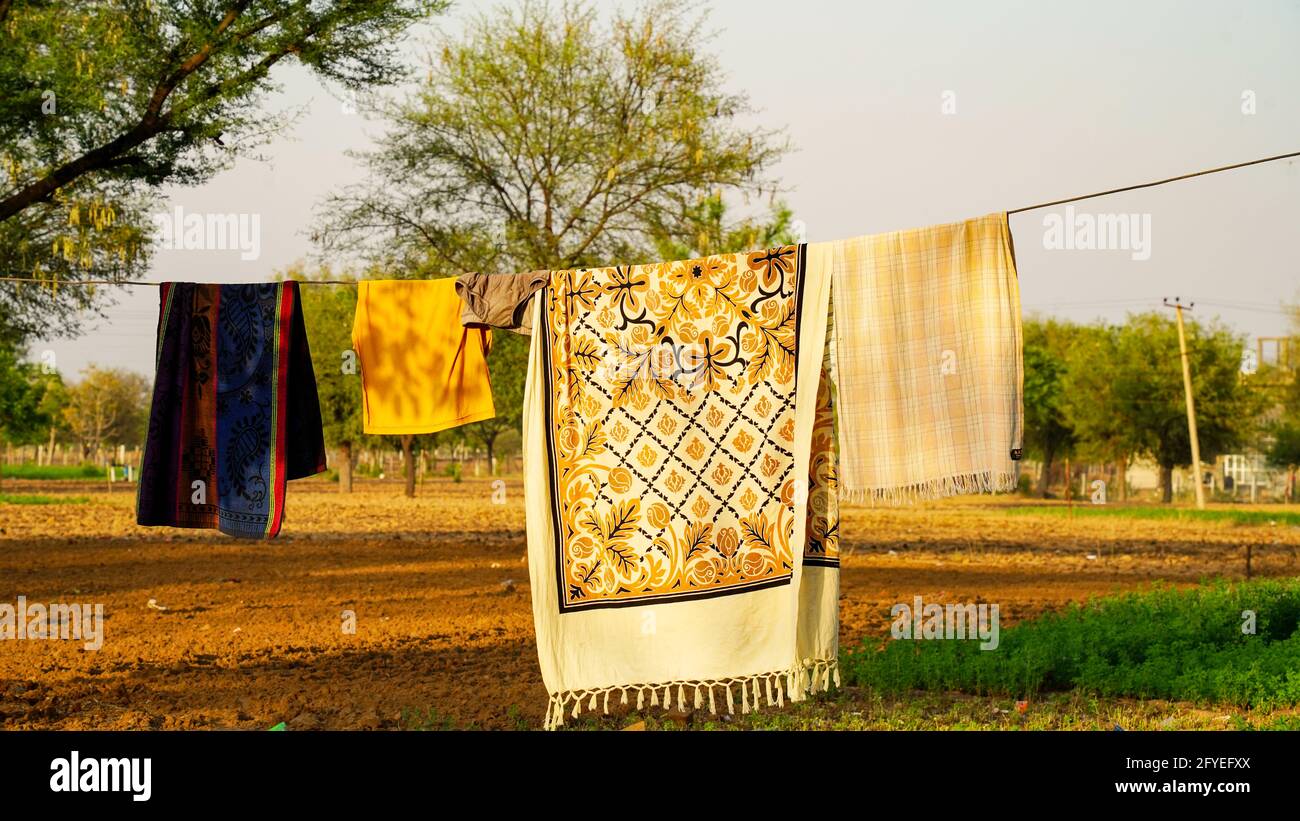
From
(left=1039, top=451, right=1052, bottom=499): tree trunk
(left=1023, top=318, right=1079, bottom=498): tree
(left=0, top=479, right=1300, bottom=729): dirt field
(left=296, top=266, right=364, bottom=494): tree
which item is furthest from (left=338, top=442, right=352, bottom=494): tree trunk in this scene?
(left=1039, top=451, right=1052, bottom=499): tree trunk

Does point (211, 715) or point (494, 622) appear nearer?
point (211, 715)

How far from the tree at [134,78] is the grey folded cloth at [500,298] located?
→ 8063 millimetres

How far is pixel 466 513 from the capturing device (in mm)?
31641

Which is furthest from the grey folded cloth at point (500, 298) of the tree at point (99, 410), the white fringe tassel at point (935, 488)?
the tree at point (99, 410)

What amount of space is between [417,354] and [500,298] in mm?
733

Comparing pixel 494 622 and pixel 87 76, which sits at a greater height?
pixel 87 76

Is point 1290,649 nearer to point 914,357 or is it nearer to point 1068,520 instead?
point 914,357

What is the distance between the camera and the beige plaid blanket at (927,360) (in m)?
5.95

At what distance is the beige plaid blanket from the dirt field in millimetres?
3013

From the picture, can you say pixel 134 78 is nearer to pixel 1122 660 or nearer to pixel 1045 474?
pixel 1122 660

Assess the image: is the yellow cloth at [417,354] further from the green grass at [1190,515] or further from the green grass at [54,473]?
the green grass at [54,473]

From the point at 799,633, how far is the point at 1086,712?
96.1 inches

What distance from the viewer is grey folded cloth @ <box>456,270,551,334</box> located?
683 cm

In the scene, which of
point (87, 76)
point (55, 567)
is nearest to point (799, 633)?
point (87, 76)
